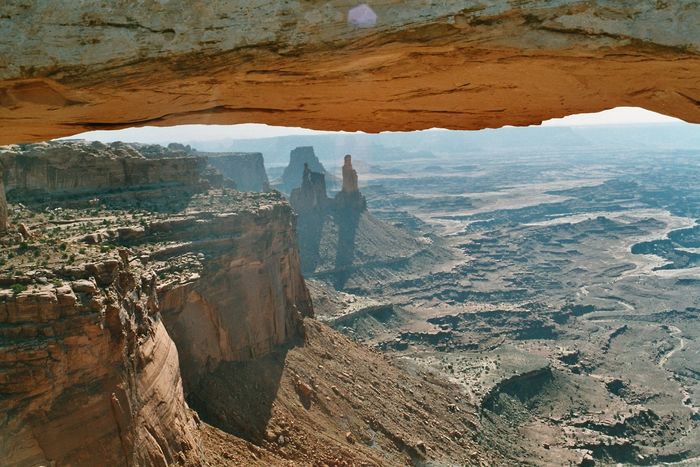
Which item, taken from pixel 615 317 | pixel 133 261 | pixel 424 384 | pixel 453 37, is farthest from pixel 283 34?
pixel 615 317

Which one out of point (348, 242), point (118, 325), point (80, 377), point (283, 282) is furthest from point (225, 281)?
point (348, 242)

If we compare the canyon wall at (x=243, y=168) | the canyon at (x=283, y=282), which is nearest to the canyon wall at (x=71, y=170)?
the canyon at (x=283, y=282)

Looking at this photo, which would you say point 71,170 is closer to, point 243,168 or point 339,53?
point 339,53

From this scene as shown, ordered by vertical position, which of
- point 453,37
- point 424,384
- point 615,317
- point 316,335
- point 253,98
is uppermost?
point 453,37

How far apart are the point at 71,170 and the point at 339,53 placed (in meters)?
27.0

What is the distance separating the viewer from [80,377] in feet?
40.0

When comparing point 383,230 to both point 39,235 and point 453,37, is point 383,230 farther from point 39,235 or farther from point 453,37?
point 453,37

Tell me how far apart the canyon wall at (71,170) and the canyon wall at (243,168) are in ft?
253

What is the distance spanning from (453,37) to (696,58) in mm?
1523

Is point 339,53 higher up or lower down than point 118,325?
higher up

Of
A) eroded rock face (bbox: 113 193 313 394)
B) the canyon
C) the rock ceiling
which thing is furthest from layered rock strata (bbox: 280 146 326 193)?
the rock ceiling

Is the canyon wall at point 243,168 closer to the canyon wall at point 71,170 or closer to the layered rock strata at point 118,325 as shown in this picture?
the canyon wall at point 71,170

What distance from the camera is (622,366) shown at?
48812 mm

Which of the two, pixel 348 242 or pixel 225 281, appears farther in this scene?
pixel 348 242
